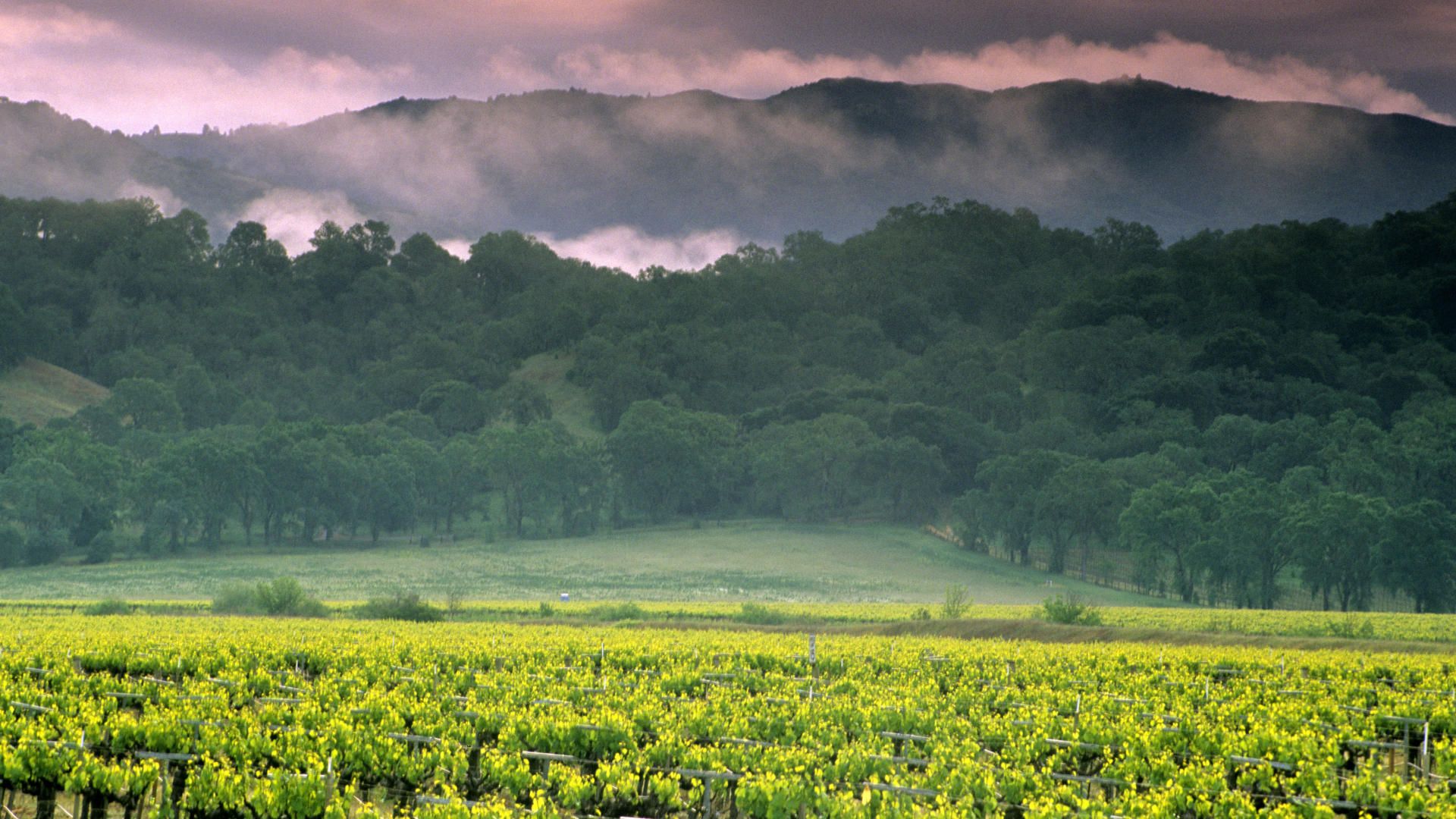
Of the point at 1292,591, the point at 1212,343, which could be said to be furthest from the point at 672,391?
the point at 1292,591

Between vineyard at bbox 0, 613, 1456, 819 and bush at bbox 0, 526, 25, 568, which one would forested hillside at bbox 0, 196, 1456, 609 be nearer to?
bush at bbox 0, 526, 25, 568

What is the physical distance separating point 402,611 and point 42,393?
439ft

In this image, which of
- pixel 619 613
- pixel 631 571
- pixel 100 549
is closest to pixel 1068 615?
pixel 619 613

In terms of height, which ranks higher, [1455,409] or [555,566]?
[1455,409]

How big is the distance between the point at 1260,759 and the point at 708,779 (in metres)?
10.0

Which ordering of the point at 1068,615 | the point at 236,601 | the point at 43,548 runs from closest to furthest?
the point at 1068,615 < the point at 236,601 < the point at 43,548

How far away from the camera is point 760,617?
65.1m

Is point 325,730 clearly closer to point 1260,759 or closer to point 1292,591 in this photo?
point 1260,759

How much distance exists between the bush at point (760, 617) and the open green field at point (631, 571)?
960 inches

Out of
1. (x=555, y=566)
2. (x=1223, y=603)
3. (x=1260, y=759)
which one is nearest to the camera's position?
(x=1260, y=759)

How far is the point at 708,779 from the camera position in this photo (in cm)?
2247

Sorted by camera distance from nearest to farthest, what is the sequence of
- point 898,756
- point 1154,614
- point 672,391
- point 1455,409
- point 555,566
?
1. point 898,756
2. point 1154,614
3. point 555,566
4. point 1455,409
5. point 672,391

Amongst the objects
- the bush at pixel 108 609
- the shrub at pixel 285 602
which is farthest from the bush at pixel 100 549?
the shrub at pixel 285 602

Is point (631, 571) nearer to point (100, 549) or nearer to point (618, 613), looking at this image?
point (618, 613)
